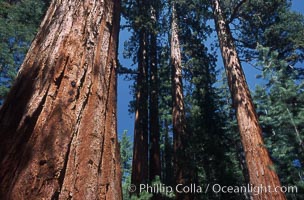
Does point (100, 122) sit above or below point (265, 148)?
below

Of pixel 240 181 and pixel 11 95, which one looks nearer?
pixel 11 95

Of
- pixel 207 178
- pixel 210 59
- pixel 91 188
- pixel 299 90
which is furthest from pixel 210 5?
pixel 91 188

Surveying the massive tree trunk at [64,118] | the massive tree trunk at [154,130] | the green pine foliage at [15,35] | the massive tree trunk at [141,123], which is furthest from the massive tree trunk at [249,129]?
the green pine foliage at [15,35]

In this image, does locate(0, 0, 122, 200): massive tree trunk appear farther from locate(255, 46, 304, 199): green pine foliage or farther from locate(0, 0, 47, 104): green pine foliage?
locate(0, 0, 47, 104): green pine foliage

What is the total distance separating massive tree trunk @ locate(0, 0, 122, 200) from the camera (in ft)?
2.99

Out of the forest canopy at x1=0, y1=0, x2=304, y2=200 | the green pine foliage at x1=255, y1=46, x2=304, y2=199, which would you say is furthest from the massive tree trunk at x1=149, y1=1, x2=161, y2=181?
the green pine foliage at x1=255, y1=46, x2=304, y2=199

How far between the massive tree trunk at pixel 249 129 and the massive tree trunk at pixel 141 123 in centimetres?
314

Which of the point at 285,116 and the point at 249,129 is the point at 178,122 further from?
the point at 285,116

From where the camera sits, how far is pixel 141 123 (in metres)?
8.73

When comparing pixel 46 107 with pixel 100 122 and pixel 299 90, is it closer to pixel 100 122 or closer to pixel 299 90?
pixel 100 122

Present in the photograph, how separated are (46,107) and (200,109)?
46.2 feet

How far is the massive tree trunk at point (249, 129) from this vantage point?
475 cm

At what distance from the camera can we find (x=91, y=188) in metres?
0.97

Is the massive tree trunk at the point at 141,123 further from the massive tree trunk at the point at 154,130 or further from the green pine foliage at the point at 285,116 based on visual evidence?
the green pine foliage at the point at 285,116
